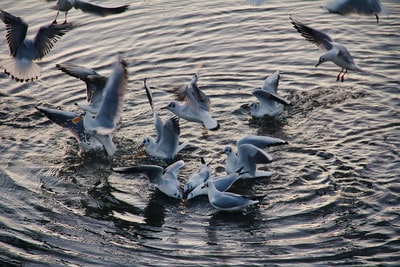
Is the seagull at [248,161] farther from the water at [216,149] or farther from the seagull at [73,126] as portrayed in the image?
the seagull at [73,126]

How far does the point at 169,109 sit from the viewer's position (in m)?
13.7

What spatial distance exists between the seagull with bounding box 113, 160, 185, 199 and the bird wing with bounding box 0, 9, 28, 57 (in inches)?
151

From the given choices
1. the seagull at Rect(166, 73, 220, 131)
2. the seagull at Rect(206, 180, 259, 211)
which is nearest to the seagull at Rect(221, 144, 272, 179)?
the seagull at Rect(206, 180, 259, 211)

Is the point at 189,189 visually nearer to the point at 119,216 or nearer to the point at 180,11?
the point at 119,216

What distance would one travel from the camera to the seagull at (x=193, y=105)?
13.3 m

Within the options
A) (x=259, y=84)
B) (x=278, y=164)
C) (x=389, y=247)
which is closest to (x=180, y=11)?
(x=259, y=84)

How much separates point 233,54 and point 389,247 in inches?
300

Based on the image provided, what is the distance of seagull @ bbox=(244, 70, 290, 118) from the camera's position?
13742 millimetres

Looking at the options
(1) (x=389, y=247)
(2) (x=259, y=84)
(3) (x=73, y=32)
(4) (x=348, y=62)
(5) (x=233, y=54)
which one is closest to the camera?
(1) (x=389, y=247)

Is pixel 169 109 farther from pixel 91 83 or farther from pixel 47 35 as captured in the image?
pixel 47 35

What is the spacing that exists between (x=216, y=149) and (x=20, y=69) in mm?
4316

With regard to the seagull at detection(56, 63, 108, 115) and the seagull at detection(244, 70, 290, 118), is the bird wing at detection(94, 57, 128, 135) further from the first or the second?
the seagull at detection(244, 70, 290, 118)

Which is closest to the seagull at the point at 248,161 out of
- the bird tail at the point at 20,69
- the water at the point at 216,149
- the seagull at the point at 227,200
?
the water at the point at 216,149

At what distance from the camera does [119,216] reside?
1109 centimetres
